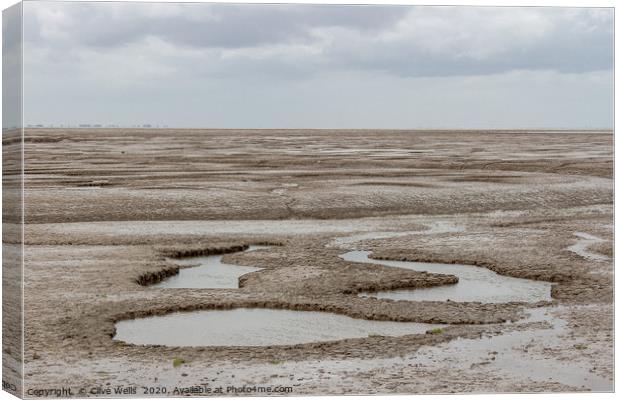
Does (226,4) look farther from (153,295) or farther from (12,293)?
(153,295)

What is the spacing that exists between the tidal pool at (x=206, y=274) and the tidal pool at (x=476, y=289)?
2.73m

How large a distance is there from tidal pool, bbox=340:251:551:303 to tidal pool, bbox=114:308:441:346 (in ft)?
6.52

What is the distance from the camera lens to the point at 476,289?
17.2 meters

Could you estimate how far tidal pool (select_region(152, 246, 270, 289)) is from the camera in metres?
17.3

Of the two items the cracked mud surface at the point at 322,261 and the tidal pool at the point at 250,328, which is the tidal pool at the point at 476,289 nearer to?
the cracked mud surface at the point at 322,261

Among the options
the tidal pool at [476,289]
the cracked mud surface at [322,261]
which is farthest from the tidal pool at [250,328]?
the tidal pool at [476,289]

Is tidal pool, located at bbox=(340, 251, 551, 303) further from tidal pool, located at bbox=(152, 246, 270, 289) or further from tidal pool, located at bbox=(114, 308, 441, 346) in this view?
tidal pool, located at bbox=(152, 246, 270, 289)

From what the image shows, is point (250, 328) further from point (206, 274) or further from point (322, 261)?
point (322, 261)

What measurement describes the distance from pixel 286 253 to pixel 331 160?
1073 inches

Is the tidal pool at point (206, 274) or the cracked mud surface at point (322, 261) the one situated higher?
the cracked mud surface at point (322, 261)

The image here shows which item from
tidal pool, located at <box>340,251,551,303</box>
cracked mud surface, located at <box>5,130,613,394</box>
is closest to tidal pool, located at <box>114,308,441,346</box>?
cracked mud surface, located at <box>5,130,613,394</box>

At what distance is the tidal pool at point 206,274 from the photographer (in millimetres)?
17336

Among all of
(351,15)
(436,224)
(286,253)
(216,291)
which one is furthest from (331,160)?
(351,15)

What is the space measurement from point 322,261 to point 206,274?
2.42m
